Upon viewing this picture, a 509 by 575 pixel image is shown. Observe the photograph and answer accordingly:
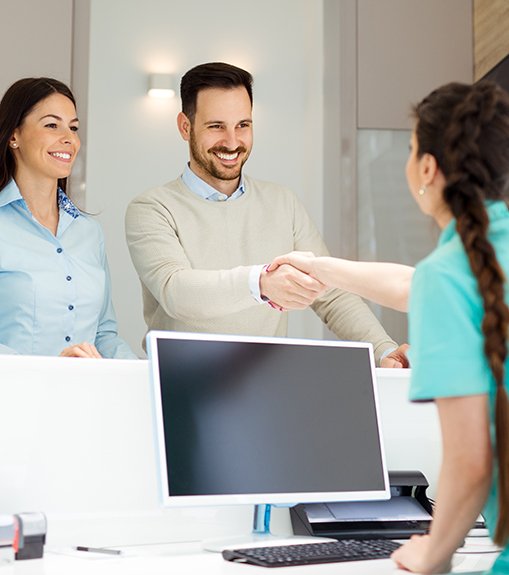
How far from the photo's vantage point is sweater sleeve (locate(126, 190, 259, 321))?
2449mm

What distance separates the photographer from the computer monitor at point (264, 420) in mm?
1764

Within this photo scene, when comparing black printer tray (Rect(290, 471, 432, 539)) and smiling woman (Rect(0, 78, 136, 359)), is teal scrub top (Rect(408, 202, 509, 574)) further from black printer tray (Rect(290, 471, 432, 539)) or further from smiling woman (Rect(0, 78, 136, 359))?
smiling woman (Rect(0, 78, 136, 359))

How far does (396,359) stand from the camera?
2.41m

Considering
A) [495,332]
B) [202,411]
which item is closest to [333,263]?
[202,411]

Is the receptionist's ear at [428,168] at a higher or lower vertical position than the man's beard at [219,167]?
lower

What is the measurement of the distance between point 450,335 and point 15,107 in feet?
6.68

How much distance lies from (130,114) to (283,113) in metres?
0.83

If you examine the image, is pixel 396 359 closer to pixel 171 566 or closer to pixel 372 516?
pixel 372 516

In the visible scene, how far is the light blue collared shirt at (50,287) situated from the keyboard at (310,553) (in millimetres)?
1021

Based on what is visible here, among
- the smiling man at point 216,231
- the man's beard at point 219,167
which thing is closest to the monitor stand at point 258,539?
the smiling man at point 216,231

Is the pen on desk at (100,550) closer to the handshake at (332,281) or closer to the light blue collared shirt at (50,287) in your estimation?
the handshake at (332,281)

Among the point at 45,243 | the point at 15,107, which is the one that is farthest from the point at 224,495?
the point at 15,107

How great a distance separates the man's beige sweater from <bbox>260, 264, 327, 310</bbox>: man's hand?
0.14 metres

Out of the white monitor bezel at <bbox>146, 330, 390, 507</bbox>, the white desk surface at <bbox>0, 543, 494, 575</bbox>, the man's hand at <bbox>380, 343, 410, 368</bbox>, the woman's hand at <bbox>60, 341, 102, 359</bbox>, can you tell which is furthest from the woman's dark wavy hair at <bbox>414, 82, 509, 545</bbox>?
the man's hand at <bbox>380, 343, 410, 368</bbox>
